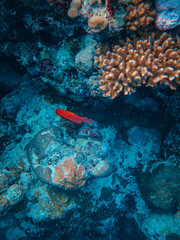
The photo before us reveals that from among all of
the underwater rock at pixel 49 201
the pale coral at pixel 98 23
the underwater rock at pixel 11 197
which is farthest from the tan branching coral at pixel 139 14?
the underwater rock at pixel 11 197

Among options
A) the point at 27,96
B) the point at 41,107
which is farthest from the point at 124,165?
the point at 27,96

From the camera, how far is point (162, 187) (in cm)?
461

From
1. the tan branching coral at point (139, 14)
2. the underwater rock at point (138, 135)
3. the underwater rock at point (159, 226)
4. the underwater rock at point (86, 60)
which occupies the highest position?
the tan branching coral at point (139, 14)

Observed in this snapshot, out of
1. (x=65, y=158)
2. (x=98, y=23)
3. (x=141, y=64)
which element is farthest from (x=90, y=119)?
(x=98, y=23)

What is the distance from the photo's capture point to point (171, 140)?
14.4 feet

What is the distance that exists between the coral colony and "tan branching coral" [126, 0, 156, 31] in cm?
2

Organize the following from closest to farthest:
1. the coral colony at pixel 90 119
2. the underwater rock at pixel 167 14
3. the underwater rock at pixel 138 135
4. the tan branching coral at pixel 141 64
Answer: the underwater rock at pixel 167 14 < the tan branching coral at pixel 141 64 < the coral colony at pixel 90 119 < the underwater rock at pixel 138 135

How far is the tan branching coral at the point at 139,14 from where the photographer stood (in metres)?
2.67

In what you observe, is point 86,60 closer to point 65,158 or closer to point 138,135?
point 65,158

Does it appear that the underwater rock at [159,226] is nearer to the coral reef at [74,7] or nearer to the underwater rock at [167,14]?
the underwater rock at [167,14]

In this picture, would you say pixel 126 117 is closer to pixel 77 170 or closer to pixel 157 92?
pixel 157 92

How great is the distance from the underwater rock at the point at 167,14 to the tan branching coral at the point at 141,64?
0.22 m

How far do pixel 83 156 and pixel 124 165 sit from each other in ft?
6.38

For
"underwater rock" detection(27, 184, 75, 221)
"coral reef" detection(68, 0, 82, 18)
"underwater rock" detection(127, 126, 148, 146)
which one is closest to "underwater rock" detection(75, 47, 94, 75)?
"coral reef" detection(68, 0, 82, 18)
